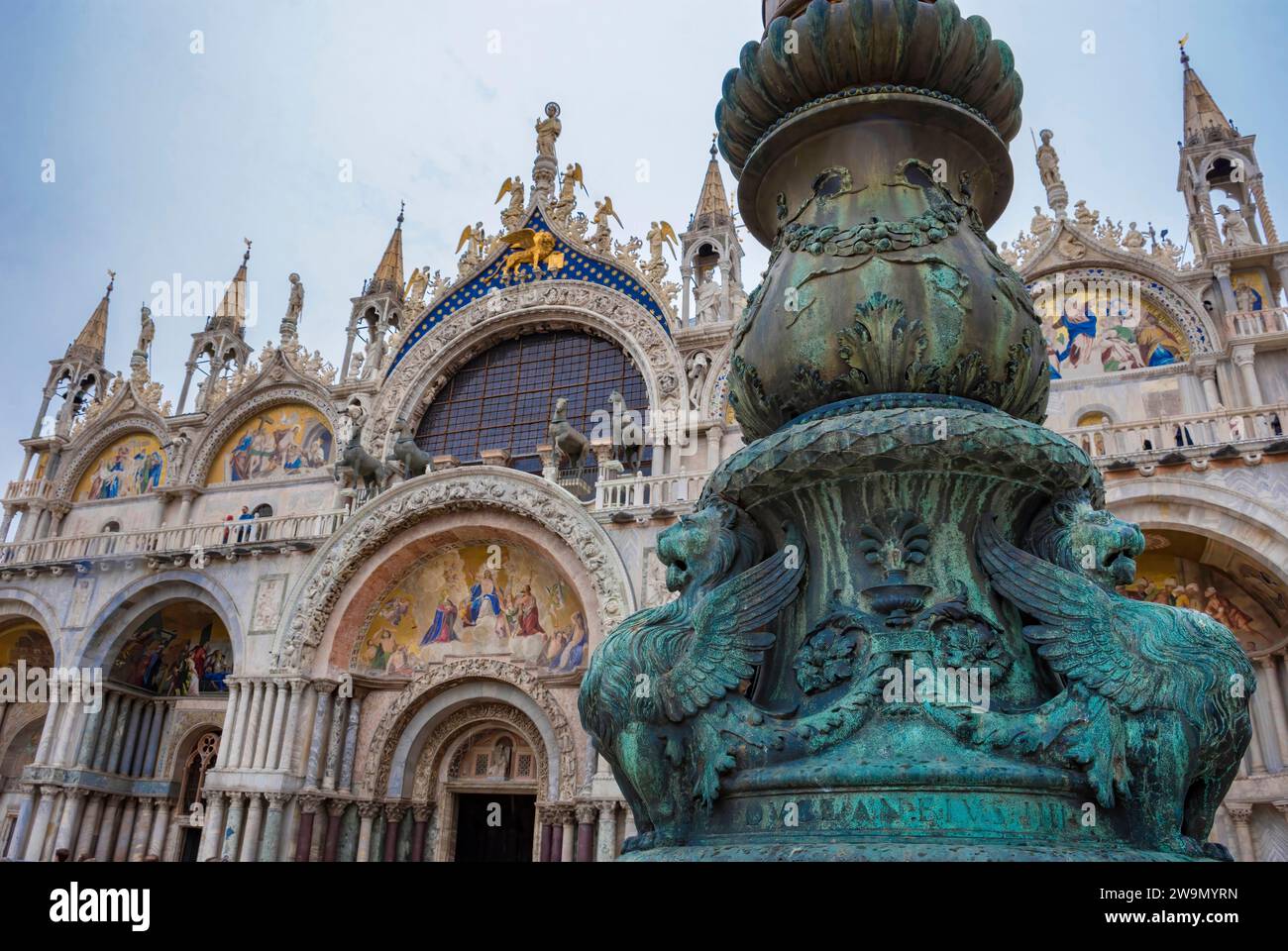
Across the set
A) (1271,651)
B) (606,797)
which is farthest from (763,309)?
(1271,651)

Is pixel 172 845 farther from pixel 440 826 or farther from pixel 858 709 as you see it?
pixel 858 709

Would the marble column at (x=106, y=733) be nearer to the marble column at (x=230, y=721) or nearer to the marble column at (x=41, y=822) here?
the marble column at (x=41, y=822)

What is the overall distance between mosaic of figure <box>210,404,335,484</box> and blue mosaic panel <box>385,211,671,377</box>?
2.12m

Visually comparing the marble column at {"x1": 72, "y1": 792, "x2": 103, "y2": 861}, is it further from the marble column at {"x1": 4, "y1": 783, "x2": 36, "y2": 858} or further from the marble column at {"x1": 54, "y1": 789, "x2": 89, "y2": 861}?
the marble column at {"x1": 4, "y1": 783, "x2": 36, "y2": 858}

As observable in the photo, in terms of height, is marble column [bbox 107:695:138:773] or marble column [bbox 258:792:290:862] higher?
marble column [bbox 107:695:138:773]

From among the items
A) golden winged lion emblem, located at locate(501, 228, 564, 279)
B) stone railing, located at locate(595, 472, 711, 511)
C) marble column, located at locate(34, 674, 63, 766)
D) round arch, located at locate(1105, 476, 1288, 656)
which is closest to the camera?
round arch, located at locate(1105, 476, 1288, 656)

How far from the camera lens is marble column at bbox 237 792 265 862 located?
13.8 meters

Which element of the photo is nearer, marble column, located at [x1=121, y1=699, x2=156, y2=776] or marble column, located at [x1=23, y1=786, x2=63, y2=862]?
marble column, located at [x1=23, y1=786, x2=63, y2=862]

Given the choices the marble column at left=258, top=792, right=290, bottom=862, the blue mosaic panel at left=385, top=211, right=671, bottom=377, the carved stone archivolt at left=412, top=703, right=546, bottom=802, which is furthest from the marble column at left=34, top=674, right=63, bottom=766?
the blue mosaic panel at left=385, top=211, right=671, bottom=377

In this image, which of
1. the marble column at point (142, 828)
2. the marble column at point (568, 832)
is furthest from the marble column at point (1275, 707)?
the marble column at point (142, 828)

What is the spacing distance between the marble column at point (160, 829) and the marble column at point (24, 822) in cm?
199

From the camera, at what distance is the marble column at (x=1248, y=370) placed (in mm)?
13500

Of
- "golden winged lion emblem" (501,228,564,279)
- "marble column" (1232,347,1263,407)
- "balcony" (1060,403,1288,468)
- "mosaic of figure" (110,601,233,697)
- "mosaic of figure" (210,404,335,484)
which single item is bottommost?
"mosaic of figure" (110,601,233,697)

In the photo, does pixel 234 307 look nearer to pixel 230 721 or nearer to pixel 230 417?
pixel 230 417
